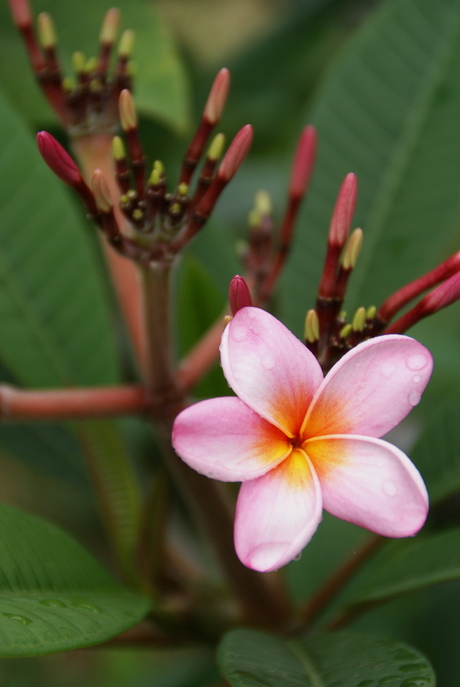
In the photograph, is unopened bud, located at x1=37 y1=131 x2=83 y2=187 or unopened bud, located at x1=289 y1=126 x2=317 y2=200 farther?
unopened bud, located at x1=289 y1=126 x2=317 y2=200

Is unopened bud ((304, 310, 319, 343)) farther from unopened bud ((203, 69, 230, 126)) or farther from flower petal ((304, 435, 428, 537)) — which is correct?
unopened bud ((203, 69, 230, 126))

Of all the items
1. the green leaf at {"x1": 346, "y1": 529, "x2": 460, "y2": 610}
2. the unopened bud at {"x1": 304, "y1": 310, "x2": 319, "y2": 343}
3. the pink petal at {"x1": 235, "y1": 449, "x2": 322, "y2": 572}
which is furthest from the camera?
the green leaf at {"x1": 346, "y1": 529, "x2": 460, "y2": 610}

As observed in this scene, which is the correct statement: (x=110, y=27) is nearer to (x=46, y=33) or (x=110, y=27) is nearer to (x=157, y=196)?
(x=46, y=33)

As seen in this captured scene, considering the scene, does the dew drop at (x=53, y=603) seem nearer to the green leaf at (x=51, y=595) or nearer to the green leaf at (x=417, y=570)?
the green leaf at (x=51, y=595)

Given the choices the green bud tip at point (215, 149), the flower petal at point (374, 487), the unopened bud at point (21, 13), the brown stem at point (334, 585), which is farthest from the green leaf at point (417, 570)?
the unopened bud at point (21, 13)

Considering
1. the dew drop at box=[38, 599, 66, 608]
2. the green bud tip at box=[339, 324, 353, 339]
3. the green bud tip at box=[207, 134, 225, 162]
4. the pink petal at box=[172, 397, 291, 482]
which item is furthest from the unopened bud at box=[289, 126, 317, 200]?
the dew drop at box=[38, 599, 66, 608]

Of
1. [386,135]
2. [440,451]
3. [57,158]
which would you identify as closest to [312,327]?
[57,158]

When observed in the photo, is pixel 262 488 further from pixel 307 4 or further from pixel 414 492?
pixel 307 4
